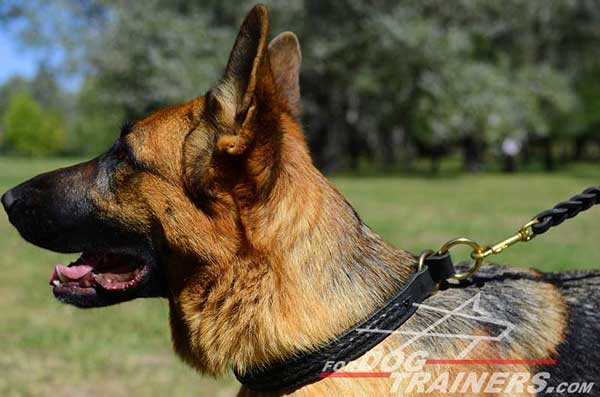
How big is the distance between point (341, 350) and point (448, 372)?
17.5 inches

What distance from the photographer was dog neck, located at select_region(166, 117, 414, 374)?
2488 millimetres

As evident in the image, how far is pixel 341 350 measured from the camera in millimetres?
2438

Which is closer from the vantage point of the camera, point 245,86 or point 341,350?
point 341,350

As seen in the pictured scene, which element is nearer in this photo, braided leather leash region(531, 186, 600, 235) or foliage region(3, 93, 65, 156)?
braided leather leash region(531, 186, 600, 235)

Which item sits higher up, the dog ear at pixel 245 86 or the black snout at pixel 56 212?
the dog ear at pixel 245 86

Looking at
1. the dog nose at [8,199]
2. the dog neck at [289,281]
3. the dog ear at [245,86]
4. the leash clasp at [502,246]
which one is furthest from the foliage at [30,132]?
the leash clasp at [502,246]

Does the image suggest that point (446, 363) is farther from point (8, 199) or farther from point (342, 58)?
point (342, 58)

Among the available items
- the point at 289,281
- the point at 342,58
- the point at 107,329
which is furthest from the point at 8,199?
the point at 342,58

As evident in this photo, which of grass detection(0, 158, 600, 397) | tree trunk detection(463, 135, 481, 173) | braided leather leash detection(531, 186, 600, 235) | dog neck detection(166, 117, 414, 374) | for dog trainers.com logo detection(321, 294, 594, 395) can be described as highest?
braided leather leash detection(531, 186, 600, 235)

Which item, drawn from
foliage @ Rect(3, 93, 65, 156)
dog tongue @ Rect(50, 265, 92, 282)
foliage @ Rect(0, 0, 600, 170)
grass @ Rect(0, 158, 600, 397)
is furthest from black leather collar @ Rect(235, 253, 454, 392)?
foliage @ Rect(3, 93, 65, 156)

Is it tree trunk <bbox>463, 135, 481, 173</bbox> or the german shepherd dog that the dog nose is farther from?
tree trunk <bbox>463, 135, 481, 173</bbox>

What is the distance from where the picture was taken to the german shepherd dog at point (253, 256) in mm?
2514

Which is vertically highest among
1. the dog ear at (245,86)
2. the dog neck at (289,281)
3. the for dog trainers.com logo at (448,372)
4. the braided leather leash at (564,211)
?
the dog ear at (245,86)

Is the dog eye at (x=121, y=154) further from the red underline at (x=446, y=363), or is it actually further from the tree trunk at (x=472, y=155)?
the tree trunk at (x=472, y=155)
